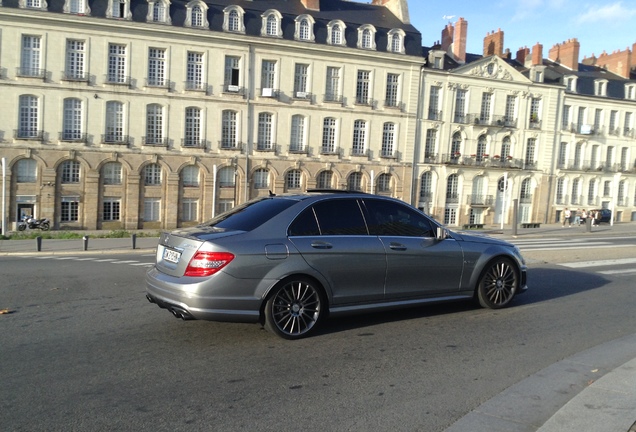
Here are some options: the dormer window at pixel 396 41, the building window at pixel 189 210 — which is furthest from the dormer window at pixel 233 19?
the building window at pixel 189 210

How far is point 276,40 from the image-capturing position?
1550 inches

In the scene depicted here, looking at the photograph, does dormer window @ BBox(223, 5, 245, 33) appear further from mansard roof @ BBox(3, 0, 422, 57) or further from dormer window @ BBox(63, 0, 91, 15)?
dormer window @ BBox(63, 0, 91, 15)

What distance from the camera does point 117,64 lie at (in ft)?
121

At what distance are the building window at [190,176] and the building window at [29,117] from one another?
30.7 feet

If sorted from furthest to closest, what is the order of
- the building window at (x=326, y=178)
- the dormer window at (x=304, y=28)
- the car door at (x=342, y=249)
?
the building window at (x=326, y=178), the dormer window at (x=304, y=28), the car door at (x=342, y=249)

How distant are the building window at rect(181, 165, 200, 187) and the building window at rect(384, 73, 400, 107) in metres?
15.8

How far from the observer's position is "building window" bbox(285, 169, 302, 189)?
41156 millimetres

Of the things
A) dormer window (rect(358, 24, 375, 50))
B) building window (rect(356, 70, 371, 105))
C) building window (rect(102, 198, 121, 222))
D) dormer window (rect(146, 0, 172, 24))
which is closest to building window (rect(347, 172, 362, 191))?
building window (rect(356, 70, 371, 105))

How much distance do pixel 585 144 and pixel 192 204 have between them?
37072 millimetres

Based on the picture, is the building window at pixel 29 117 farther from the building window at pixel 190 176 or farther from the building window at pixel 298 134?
the building window at pixel 298 134

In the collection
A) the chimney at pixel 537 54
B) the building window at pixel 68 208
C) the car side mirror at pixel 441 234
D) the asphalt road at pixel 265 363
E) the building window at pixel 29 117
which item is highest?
the chimney at pixel 537 54

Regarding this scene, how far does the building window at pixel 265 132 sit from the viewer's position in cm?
4012

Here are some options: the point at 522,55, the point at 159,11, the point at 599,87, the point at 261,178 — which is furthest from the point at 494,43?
the point at 159,11

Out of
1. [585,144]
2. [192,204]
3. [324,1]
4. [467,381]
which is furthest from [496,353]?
[585,144]
